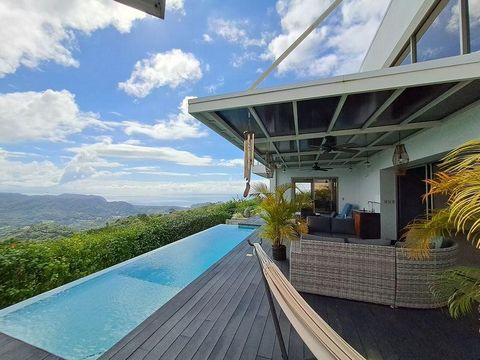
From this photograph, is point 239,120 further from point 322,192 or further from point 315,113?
point 322,192

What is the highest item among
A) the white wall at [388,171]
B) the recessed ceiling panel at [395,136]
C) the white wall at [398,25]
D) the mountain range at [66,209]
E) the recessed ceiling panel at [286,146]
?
the white wall at [398,25]

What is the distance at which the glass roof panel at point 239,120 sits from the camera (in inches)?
167

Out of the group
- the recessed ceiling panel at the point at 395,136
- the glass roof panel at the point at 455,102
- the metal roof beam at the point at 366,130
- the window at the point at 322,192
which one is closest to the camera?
the glass roof panel at the point at 455,102

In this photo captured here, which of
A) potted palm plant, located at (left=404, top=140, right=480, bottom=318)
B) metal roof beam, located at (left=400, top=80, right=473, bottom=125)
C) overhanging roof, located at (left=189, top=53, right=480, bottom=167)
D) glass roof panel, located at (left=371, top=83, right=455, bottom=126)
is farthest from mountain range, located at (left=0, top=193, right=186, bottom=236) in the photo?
metal roof beam, located at (left=400, top=80, right=473, bottom=125)

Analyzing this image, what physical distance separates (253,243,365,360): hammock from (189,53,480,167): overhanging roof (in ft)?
8.35

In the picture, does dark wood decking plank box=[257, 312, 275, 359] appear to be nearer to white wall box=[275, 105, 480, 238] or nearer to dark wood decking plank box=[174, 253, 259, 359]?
dark wood decking plank box=[174, 253, 259, 359]

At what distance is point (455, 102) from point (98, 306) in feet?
21.6

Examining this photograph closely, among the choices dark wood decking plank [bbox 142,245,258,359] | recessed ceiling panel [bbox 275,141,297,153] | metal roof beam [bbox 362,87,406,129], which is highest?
recessed ceiling panel [bbox 275,141,297,153]

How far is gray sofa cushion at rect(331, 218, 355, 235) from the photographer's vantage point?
21.9 ft

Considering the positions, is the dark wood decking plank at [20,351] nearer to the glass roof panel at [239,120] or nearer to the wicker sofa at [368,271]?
the wicker sofa at [368,271]

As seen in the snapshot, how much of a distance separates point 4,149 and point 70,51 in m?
5.85

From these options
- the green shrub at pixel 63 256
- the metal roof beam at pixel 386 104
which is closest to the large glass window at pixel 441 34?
the metal roof beam at pixel 386 104

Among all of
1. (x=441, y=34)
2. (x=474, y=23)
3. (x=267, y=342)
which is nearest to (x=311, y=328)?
(x=267, y=342)

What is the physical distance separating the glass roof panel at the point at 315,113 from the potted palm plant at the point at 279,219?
1516mm
